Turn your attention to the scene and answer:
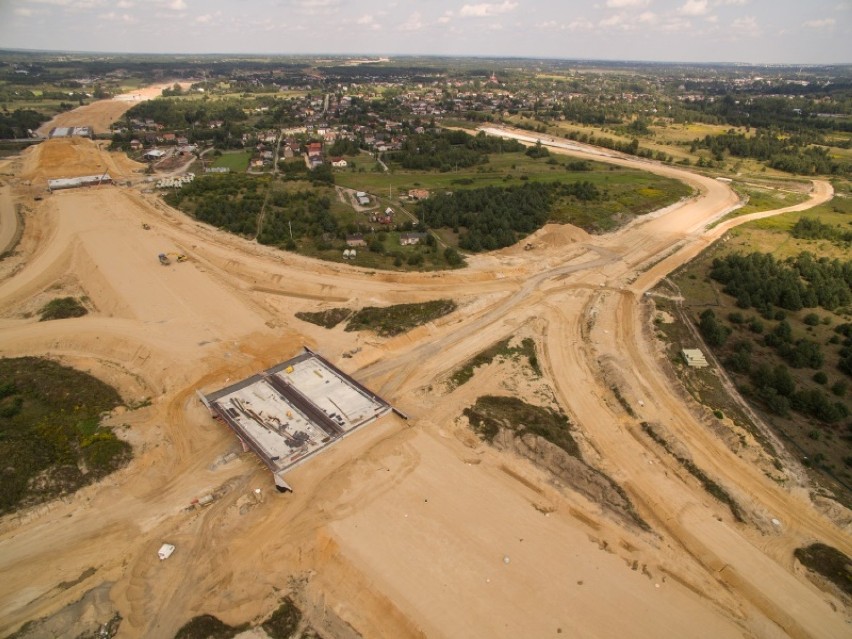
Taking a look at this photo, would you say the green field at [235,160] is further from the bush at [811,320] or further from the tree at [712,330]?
the bush at [811,320]

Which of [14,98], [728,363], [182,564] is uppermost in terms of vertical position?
[14,98]

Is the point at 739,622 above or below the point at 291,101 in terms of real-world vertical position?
below

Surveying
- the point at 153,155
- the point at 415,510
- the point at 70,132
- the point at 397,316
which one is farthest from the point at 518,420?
the point at 70,132

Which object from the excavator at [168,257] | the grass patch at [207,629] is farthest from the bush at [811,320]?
the excavator at [168,257]

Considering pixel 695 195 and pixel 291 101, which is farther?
pixel 291 101

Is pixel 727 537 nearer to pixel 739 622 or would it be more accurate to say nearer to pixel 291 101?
pixel 739 622

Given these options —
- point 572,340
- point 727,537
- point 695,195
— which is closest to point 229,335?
point 572,340

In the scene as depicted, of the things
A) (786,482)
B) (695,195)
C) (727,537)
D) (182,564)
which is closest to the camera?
(182,564)
